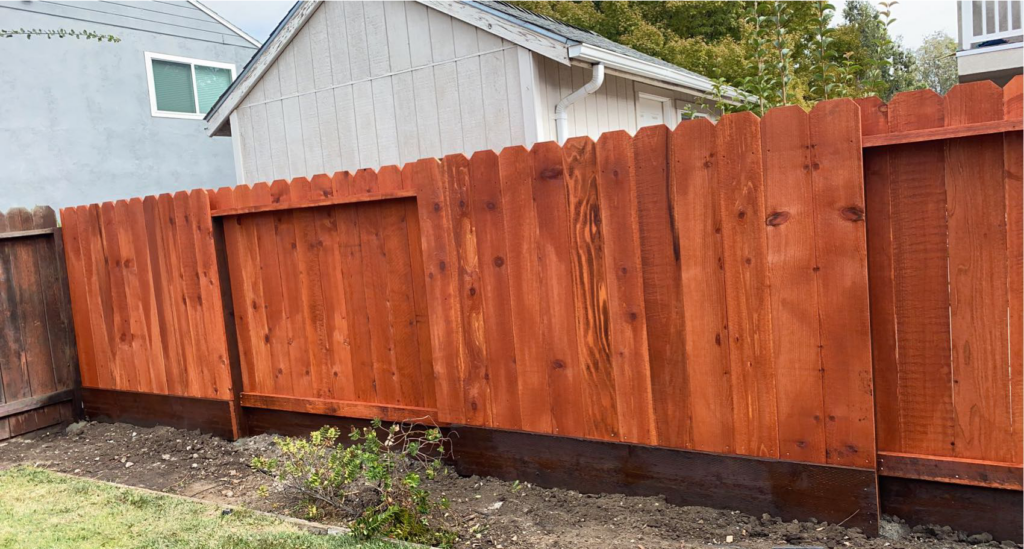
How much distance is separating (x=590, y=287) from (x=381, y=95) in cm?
596

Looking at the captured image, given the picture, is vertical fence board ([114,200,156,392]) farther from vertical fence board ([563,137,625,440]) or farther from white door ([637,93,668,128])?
white door ([637,93,668,128])

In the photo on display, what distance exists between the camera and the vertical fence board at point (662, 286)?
323 cm

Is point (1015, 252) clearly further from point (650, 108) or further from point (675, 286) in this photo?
point (650, 108)

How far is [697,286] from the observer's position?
3193 millimetres

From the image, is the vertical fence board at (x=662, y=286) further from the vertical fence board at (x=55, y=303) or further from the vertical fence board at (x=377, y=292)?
the vertical fence board at (x=55, y=303)

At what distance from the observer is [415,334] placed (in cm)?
427

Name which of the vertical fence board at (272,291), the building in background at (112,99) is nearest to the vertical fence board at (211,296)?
the vertical fence board at (272,291)

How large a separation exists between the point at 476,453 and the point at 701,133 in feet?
6.82

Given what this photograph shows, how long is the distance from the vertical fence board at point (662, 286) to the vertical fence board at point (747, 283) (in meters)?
0.22

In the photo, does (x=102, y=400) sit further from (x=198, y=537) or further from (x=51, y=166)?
(x=51, y=166)

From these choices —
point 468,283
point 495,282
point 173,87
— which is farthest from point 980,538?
point 173,87

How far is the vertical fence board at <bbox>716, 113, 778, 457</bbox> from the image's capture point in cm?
301

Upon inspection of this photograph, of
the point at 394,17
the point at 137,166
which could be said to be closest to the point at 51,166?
the point at 137,166

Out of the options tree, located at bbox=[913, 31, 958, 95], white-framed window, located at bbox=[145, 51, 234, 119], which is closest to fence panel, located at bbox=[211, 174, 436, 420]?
white-framed window, located at bbox=[145, 51, 234, 119]
